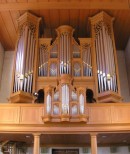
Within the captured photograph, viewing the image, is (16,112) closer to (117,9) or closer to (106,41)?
(106,41)

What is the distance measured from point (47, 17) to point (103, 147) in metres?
6.26

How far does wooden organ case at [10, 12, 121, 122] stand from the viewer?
8.88 meters

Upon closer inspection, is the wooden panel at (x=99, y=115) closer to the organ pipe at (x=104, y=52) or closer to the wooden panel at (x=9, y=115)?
the organ pipe at (x=104, y=52)

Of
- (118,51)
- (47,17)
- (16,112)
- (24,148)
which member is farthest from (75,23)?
(24,148)

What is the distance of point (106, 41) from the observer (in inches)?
424

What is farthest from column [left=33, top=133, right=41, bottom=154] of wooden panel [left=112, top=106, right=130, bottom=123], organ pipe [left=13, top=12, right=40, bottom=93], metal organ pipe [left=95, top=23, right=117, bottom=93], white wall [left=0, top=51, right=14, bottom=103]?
white wall [left=0, top=51, right=14, bottom=103]

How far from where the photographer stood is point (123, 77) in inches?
495

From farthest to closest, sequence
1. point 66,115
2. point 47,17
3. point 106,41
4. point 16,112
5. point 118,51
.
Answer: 1. point 118,51
2. point 47,17
3. point 106,41
4. point 16,112
5. point 66,115

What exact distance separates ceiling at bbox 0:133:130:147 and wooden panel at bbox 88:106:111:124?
0.64 metres

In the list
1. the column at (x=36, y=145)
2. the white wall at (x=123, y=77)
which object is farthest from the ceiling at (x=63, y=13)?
the column at (x=36, y=145)

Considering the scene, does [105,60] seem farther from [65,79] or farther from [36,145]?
[36,145]

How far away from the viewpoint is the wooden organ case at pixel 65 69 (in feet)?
29.1

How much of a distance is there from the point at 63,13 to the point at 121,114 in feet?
16.5

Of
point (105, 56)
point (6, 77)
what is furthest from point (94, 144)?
point (6, 77)
